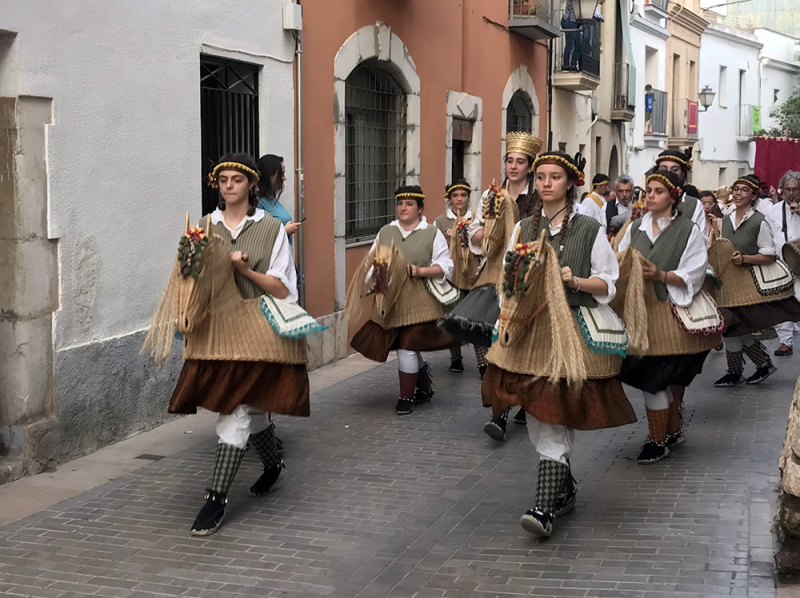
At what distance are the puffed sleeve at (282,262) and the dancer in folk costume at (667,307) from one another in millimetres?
2244

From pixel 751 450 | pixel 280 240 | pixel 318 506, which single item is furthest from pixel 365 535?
pixel 751 450

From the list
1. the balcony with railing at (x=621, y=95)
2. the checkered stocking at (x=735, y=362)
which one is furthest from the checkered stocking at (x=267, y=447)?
the balcony with railing at (x=621, y=95)

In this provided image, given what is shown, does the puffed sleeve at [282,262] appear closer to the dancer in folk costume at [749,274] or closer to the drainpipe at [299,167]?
the drainpipe at [299,167]

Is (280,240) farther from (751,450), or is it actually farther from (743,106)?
(743,106)

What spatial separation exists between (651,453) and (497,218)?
180 centimetres

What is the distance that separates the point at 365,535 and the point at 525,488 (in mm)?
1266

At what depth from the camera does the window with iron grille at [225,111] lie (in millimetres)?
8828

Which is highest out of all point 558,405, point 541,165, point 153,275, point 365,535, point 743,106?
point 743,106

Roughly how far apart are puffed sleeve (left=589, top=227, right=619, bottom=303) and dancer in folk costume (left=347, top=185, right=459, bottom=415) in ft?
9.62

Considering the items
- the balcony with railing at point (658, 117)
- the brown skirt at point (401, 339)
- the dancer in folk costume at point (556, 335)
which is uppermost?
the balcony with railing at point (658, 117)

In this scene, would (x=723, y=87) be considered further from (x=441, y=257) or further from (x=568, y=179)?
(x=568, y=179)

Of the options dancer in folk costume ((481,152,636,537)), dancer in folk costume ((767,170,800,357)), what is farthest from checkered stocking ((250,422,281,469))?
dancer in folk costume ((767,170,800,357))

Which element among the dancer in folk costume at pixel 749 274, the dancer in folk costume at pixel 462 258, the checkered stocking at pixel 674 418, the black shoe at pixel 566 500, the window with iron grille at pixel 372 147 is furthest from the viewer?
the window with iron grille at pixel 372 147

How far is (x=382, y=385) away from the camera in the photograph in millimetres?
9648
